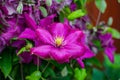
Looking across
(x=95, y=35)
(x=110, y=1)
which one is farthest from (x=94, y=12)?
(x=95, y=35)

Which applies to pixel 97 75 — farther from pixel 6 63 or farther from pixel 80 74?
pixel 6 63

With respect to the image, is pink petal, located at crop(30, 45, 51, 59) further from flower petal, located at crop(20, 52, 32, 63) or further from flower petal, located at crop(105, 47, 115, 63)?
flower petal, located at crop(105, 47, 115, 63)

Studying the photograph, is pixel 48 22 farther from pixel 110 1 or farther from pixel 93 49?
pixel 110 1

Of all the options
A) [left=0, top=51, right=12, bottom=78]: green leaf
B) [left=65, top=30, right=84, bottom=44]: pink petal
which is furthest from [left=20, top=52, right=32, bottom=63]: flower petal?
[left=65, top=30, right=84, bottom=44]: pink petal

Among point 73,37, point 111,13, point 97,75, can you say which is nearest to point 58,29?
point 73,37

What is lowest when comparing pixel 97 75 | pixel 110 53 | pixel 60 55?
pixel 97 75

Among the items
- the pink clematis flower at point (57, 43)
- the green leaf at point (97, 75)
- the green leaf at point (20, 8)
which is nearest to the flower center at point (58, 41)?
the pink clematis flower at point (57, 43)
